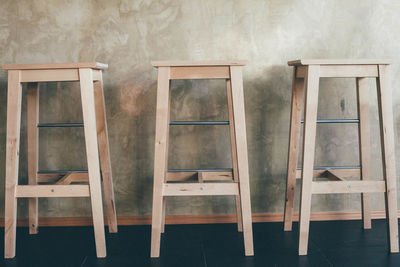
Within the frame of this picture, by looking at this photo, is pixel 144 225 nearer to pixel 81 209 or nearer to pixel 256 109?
pixel 81 209

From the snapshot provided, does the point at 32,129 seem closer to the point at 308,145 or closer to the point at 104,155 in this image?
the point at 104,155

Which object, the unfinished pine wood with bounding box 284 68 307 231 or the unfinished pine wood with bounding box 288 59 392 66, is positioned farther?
the unfinished pine wood with bounding box 284 68 307 231

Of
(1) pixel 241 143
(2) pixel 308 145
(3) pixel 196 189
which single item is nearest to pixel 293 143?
(2) pixel 308 145

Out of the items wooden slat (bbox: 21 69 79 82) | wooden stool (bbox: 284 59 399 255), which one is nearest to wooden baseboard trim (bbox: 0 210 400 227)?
wooden stool (bbox: 284 59 399 255)

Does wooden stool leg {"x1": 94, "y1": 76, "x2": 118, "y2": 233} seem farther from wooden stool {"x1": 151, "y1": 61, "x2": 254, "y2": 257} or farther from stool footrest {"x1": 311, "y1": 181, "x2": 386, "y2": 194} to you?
stool footrest {"x1": 311, "y1": 181, "x2": 386, "y2": 194}

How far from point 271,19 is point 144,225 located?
1.56m

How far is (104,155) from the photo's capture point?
231 centimetres

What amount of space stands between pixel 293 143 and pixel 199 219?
794 millimetres

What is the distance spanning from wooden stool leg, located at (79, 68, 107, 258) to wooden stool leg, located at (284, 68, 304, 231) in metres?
1.12

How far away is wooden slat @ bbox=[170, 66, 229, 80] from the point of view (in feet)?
6.40

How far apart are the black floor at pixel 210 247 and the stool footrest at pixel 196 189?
34cm

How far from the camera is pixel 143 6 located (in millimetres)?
2416

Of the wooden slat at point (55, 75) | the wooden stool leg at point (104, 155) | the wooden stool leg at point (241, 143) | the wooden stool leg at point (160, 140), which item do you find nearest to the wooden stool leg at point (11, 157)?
the wooden slat at point (55, 75)

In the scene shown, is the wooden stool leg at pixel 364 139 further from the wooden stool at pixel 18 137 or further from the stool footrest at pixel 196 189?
the wooden stool at pixel 18 137
